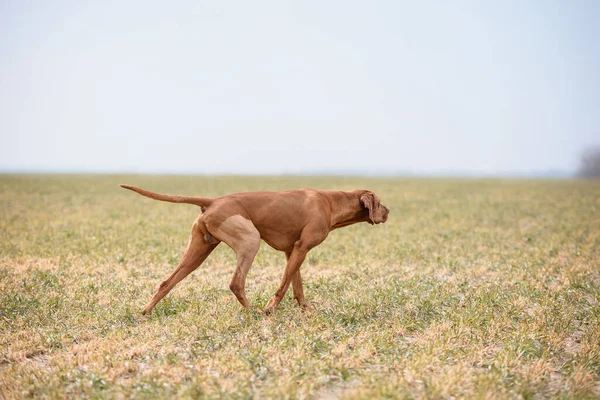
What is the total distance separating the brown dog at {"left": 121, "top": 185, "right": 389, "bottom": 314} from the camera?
6496 mm

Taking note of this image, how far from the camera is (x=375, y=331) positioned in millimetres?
6277

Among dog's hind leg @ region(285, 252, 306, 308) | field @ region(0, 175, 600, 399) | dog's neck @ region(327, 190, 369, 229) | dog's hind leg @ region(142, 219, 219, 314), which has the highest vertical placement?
dog's neck @ region(327, 190, 369, 229)

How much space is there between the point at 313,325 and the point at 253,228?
4.39ft

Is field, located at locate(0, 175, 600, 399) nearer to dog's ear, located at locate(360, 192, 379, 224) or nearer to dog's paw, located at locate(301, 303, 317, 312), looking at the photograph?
dog's paw, located at locate(301, 303, 317, 312)

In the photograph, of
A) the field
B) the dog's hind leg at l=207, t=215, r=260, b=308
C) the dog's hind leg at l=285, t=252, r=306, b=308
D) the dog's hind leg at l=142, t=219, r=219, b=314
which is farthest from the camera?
the dog's hind leg at l=285, t=252, r=306, b=308

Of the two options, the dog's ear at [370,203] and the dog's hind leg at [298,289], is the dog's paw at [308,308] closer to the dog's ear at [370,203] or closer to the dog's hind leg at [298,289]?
the dog's hind leg at [298,289]

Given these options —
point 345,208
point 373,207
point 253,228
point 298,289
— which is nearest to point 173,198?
point 253,228

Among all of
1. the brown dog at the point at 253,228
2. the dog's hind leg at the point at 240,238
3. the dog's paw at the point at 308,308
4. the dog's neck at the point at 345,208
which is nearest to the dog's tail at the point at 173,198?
the brown dog at the point at 253,228

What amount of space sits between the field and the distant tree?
471 feet

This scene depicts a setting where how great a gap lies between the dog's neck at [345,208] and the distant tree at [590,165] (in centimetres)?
14999

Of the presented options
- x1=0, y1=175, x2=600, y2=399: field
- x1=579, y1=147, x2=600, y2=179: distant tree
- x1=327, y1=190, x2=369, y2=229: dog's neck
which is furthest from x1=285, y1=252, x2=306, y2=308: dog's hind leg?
x1=579, y1=147, x2=600, y2=179: distant tree

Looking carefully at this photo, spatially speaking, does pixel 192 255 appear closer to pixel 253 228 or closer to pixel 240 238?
pixel 240 238

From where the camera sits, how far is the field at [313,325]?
4.75 meters

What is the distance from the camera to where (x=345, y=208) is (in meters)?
7.38
